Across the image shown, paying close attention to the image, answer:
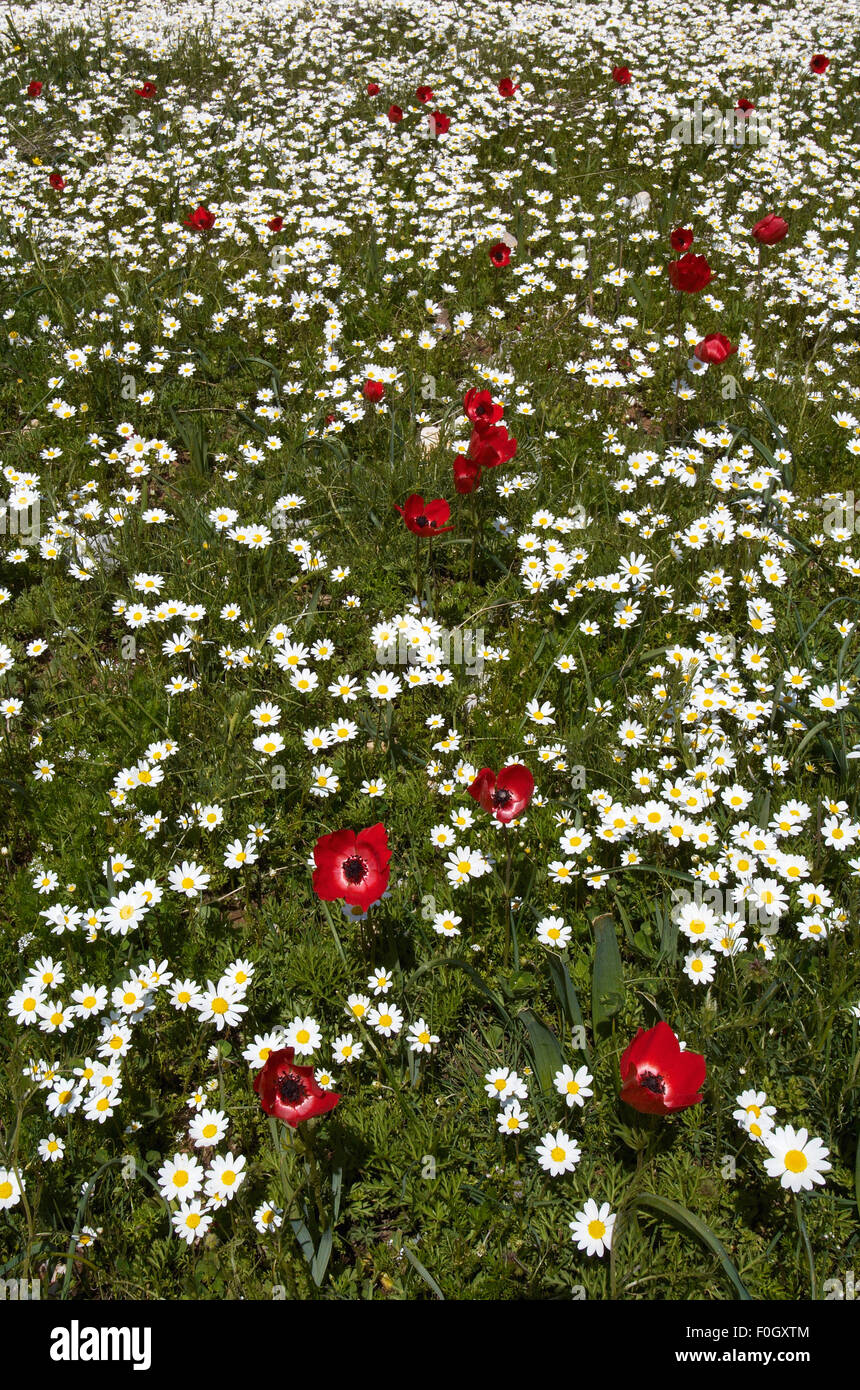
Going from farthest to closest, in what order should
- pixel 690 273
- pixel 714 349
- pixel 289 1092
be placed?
pixel 690 273 → pixel 714 349 → pixel 289 1092

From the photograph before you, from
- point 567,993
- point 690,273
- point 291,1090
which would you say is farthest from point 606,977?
point 690,273

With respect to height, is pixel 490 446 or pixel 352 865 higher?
pixel 490 446

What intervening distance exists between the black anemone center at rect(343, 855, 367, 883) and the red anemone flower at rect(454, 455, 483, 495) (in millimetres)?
2099

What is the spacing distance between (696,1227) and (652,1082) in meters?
0.36

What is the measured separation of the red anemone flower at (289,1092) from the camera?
222cm

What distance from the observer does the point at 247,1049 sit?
2.82 meters

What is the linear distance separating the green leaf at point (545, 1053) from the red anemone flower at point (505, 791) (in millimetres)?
610

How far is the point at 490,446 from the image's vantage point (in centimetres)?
402

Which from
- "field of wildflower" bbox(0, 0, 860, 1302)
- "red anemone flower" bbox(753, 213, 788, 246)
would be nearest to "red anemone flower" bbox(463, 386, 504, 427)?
"field of wildflower" bbox(0, 0, 860, 1302)

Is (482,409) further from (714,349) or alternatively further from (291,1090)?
(291,1090)

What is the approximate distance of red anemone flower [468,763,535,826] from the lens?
2.80 m
